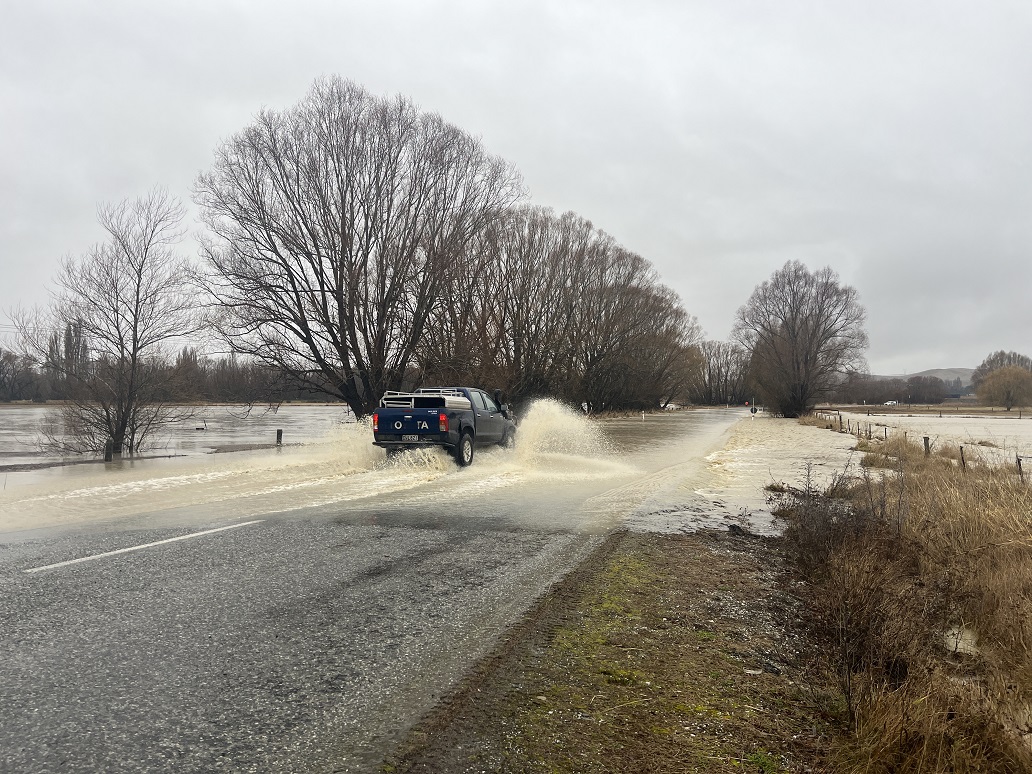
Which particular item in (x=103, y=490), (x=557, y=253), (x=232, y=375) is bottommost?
(x=103, y=490)

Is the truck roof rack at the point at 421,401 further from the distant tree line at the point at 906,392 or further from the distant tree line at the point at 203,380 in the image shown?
the distant tree line at the point at 906,392

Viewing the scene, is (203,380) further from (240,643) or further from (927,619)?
(927,619)

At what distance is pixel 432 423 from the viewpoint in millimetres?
15172

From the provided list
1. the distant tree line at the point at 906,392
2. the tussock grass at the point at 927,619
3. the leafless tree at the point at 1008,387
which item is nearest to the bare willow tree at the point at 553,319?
the tussock grass at the point at 927,619

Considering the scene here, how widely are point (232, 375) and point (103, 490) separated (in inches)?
537

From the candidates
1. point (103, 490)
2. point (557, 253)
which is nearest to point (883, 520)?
point (103, 490)

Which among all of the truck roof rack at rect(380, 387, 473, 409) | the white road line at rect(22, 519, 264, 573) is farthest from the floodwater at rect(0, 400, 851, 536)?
the truck roof rack at rect(380, 387, 473, 409)

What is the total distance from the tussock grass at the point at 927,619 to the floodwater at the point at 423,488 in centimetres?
198

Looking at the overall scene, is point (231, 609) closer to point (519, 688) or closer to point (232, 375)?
point (519, 688)

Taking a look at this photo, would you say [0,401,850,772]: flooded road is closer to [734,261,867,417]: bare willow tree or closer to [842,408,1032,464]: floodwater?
[842,408,1032,464]: floodwater

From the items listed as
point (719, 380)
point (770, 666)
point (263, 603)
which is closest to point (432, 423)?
point (263, 603)

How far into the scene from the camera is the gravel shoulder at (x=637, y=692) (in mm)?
3049

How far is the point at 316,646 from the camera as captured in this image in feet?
14.1

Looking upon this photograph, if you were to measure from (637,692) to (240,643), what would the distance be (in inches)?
99.5
